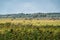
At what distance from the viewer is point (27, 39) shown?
1080 inches

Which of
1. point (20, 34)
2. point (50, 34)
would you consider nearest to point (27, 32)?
point (20, 34)

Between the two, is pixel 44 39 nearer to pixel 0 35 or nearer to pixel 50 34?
pixel 50 34

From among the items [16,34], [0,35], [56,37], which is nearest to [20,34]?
[16,34]

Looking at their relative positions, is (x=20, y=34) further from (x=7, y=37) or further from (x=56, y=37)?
(x=56, y=37)

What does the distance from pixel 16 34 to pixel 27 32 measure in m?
1.42

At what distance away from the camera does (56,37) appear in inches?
1081

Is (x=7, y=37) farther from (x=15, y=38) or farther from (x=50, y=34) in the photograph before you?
(x=50, y=34)

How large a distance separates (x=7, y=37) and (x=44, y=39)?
417 cm

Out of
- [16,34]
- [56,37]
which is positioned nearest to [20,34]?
[16,34]

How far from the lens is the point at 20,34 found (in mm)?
28266

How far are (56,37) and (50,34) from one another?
967 mm

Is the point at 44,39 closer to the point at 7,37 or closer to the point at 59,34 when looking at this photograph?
the point at 59,34

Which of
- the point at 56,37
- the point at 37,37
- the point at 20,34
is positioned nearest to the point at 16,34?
the point at 20,34

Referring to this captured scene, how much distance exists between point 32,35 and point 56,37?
108 inches
